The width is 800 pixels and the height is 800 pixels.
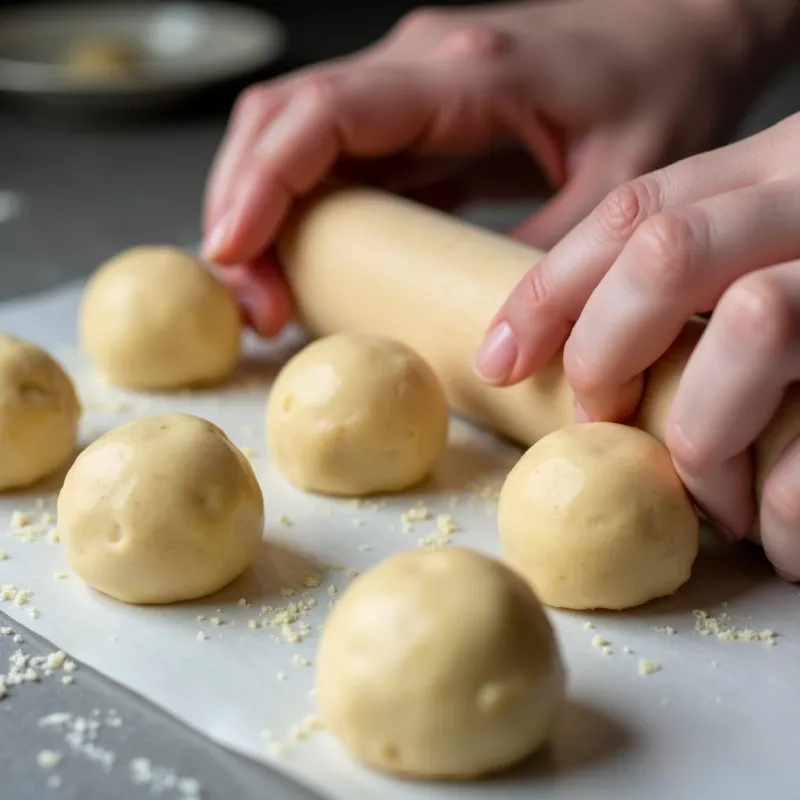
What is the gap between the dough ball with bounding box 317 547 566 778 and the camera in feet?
3.10

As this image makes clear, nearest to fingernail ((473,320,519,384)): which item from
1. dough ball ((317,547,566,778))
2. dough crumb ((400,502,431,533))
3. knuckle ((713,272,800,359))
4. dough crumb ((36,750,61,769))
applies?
dough crumb ((400,502,431,533))

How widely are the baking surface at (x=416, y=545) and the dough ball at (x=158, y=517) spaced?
3 cm

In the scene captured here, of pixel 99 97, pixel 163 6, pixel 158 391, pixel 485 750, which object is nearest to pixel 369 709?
pixel 485 750

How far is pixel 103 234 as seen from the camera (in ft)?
7.76

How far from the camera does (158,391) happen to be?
67.0 inches

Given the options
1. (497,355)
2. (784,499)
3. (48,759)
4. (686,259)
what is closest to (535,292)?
(497,355)

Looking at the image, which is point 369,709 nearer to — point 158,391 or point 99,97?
point 158,391

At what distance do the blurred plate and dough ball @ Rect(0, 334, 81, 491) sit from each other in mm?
1305

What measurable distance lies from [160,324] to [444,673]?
2.82 feet

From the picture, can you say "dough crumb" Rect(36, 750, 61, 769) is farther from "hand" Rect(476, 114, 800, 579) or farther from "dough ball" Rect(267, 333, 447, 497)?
"hand" Rect(476, 114, 800, 579)

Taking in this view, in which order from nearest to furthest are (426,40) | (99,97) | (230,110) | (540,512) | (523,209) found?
(540,512) → (426,40) → (523,209) → (99,97) → (230,110)

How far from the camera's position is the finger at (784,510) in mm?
1146

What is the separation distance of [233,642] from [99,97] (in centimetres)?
183

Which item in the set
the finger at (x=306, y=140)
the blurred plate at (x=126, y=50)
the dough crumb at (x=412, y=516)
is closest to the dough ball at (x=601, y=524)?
the dough crumb at (x=412, y=516)
